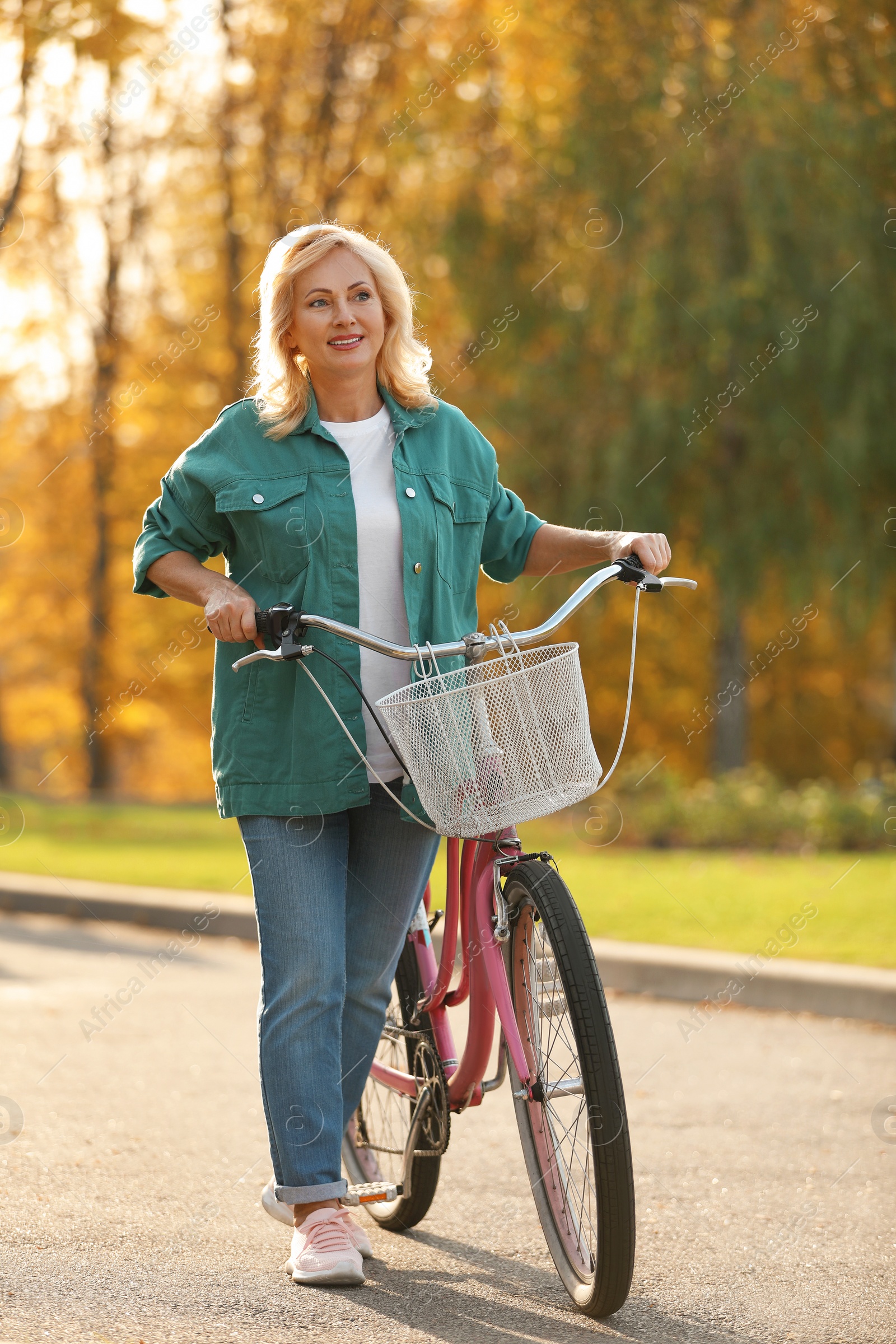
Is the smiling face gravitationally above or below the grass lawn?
above

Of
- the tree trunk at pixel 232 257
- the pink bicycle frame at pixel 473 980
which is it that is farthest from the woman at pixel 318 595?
the tree trunk at pixel 232 257

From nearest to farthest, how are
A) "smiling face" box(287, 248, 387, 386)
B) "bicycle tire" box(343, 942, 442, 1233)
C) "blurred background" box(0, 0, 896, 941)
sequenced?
1. "smiling face" box(287, 248, 387, 386)
2. "bicycle tire" box(343, 942, 442, 1233)
3. "blurred background" box(0, 0, 896, 941)

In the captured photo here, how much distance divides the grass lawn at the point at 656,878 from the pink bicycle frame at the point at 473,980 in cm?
140

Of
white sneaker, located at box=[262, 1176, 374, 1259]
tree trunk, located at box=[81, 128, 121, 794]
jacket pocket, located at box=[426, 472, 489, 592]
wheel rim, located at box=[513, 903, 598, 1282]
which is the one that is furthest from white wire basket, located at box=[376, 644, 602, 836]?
tree trunk, located at box=[81, 128, 121, 794]

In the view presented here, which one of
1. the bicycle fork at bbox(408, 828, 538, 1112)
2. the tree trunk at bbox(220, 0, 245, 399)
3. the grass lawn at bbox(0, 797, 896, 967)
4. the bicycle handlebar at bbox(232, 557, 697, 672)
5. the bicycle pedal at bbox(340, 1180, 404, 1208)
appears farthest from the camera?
the tree trunk at bbox(220, 0, 245, 399)

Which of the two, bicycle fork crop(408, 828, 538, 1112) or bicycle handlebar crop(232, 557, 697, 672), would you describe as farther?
bicycle fork crop(408, 828, 538, 1112)

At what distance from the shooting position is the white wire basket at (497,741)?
2.92m

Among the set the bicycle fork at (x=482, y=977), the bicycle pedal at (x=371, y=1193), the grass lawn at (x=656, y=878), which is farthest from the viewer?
the grass lawn at (x=656, y=878)

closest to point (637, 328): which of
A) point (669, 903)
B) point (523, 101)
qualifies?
point (523, 101)

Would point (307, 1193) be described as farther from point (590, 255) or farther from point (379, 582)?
point (590, 255)

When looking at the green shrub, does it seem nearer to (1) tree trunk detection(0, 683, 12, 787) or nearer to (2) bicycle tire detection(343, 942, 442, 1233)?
(2) bicycle tire detection(343, 942, 442, 1233)

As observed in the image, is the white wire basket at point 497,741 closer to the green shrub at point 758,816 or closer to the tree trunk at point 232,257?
the green shrub at point 758,816

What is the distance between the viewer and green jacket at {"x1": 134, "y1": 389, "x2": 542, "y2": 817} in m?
3.22

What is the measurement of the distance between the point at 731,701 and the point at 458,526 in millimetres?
14120
